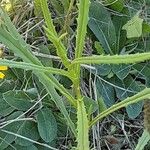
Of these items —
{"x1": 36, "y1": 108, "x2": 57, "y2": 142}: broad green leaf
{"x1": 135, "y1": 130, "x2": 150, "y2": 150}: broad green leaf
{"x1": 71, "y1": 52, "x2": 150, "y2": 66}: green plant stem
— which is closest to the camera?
{"x1": 71, "y1": 52, "x2": 150, "y2": 66}: green plant stem

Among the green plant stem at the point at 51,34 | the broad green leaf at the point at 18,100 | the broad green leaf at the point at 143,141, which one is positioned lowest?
the broad green leaf at the point at 143,141

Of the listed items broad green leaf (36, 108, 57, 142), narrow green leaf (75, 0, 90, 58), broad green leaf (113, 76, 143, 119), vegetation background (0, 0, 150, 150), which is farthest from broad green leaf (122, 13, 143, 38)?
narrow green leaf (75, 0, 90, 58)

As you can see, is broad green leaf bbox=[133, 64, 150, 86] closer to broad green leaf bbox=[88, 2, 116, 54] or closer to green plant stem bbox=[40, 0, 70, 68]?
broad green leaf bbox=[88, 2, 116, 54]

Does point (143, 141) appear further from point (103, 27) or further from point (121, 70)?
point (103, 27)

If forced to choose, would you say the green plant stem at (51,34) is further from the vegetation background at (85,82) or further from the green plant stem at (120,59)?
the vegetation background at (85,82)

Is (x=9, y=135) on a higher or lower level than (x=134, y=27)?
lower

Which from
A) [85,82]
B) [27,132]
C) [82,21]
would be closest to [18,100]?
[27,132]

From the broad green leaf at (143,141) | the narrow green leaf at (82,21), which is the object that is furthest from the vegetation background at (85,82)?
the narrow green leaf at (82,21)
